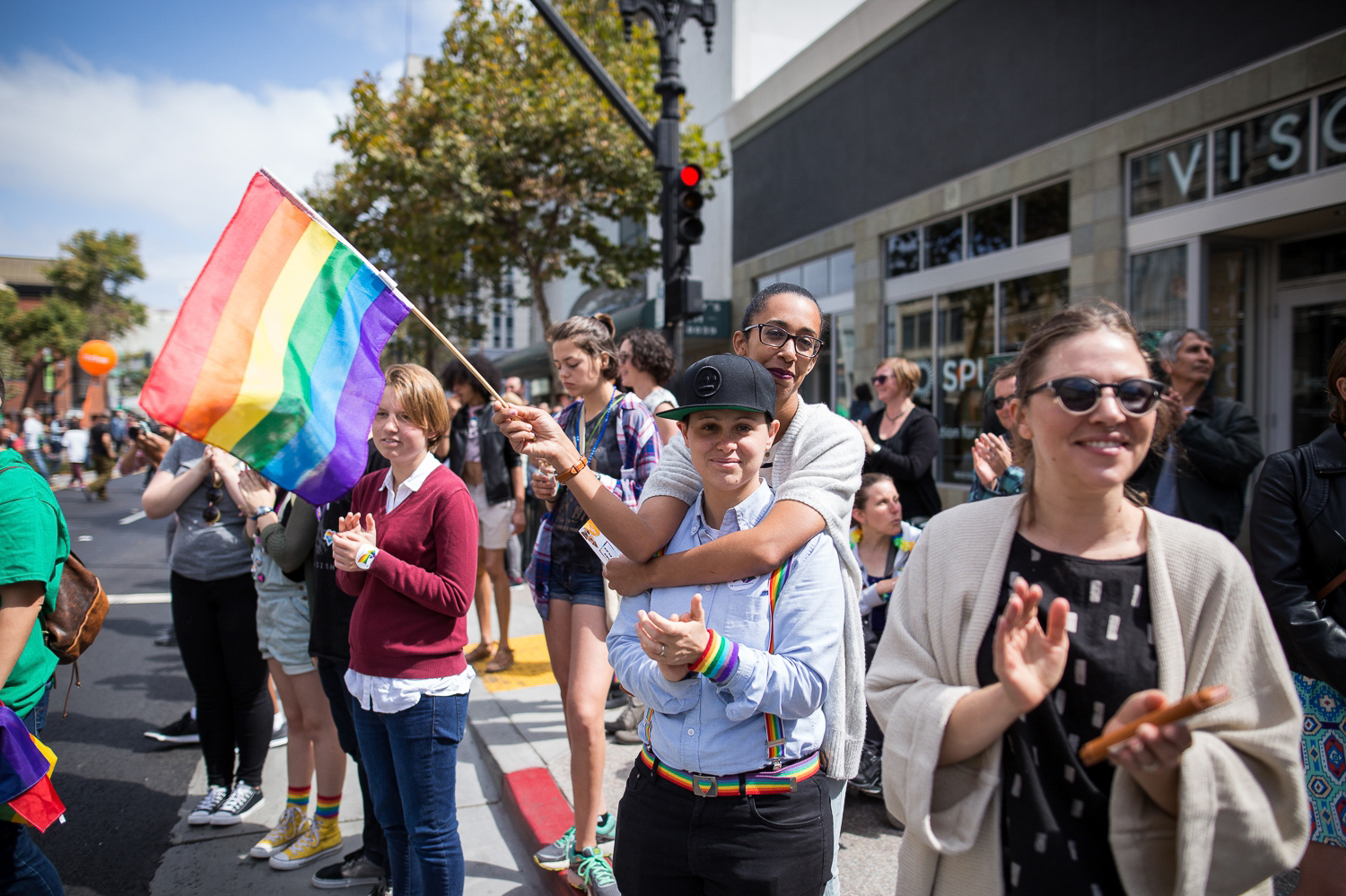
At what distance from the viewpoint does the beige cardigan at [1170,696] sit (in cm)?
133

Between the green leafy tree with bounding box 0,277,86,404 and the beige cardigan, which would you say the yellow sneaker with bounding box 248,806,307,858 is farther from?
the green leafy tree with bounding box 0,277,86,404

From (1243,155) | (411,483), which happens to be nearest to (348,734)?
(411,483)

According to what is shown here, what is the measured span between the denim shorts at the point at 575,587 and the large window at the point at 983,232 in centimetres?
856

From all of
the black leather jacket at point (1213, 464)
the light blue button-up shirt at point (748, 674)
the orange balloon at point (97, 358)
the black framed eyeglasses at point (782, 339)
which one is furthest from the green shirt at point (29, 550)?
the orange balloon at point (97, 358)

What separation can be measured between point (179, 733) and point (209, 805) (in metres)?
1.44

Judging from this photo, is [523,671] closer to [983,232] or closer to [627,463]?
[627,463]

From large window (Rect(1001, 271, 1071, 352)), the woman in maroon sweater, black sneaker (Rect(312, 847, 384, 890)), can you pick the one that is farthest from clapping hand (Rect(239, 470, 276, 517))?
large window (Rect(1001, 271, 1071, 352))

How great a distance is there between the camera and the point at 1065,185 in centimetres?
949

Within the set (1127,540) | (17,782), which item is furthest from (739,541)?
(17,782)

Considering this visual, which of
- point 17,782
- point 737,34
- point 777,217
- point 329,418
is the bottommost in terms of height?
point 17,782

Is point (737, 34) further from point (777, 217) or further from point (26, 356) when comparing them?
point (26, 356)

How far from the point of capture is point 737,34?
16.6 m

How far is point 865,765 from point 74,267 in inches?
1991

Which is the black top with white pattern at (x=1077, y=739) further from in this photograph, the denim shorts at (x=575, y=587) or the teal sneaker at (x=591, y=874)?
the denim shorts at (x=575, y=587)
